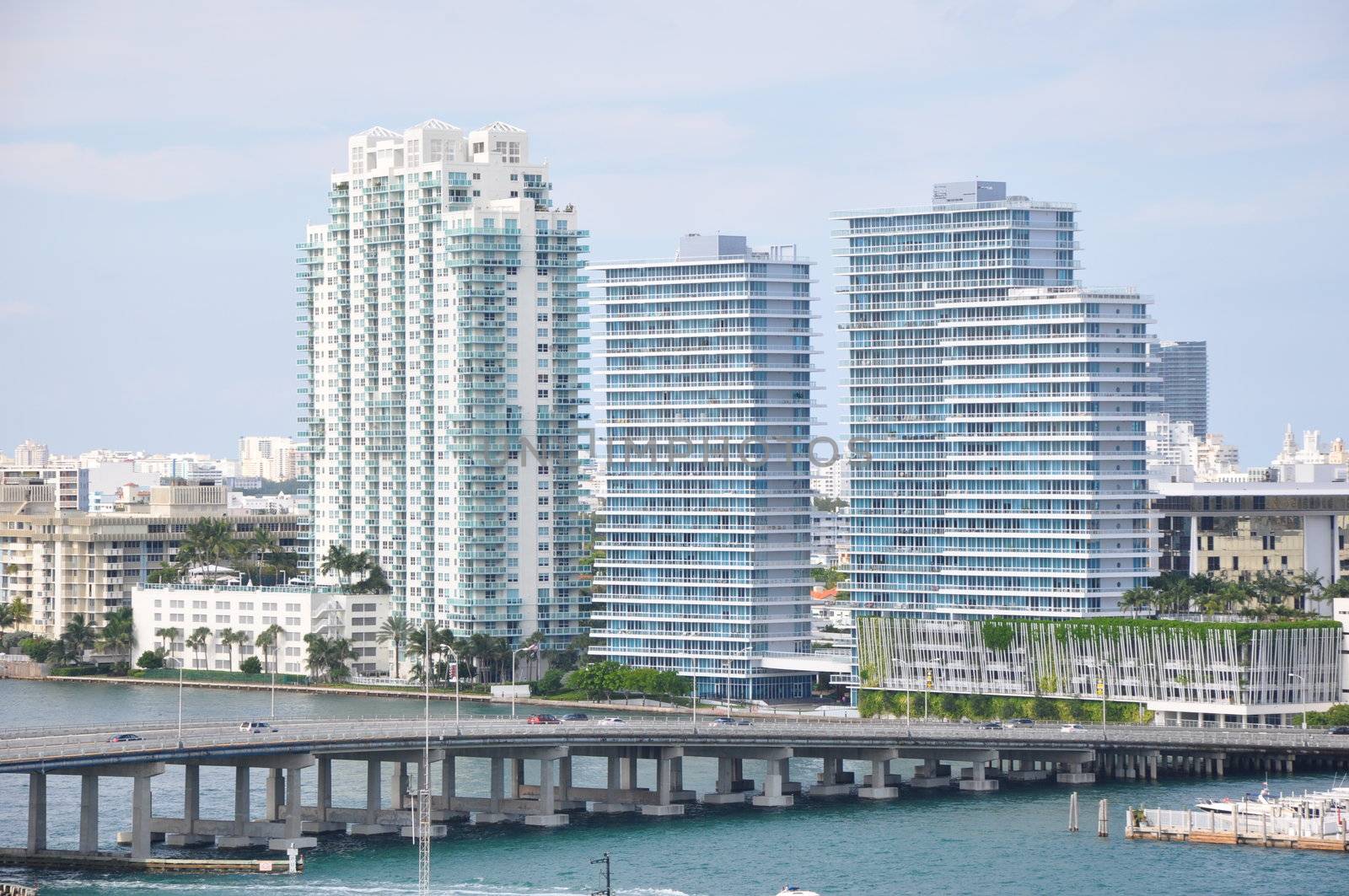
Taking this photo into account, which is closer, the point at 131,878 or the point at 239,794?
the point at 131,878

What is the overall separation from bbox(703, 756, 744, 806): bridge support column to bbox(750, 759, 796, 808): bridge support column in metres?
1.82

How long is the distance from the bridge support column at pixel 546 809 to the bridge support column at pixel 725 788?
44.9ft

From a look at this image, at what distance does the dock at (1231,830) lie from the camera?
561ft

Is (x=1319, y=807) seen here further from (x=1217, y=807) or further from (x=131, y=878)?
(x=131, y=878)

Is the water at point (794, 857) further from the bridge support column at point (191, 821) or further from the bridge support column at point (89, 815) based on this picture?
the bridge support column at point (89, 815)

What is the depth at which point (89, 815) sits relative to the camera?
165 meters

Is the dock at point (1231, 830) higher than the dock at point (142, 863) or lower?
higher

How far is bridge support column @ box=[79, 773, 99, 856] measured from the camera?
16412 centimetres

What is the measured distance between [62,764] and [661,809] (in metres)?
45.4

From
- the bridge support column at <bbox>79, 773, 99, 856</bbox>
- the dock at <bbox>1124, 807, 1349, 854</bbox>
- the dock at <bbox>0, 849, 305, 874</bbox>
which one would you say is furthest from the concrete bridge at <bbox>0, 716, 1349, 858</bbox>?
the dock at <bbox>1124, 807, 1349, 854</bbox>

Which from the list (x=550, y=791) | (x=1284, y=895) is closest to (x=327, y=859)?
(x=550, y=791)

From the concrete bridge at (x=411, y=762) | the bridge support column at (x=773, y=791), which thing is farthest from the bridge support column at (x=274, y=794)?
the bridge support column at (x=773, y=791)

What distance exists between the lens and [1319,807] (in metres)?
175

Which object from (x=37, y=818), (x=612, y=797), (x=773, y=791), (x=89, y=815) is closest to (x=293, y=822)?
(x=89, y=815)
